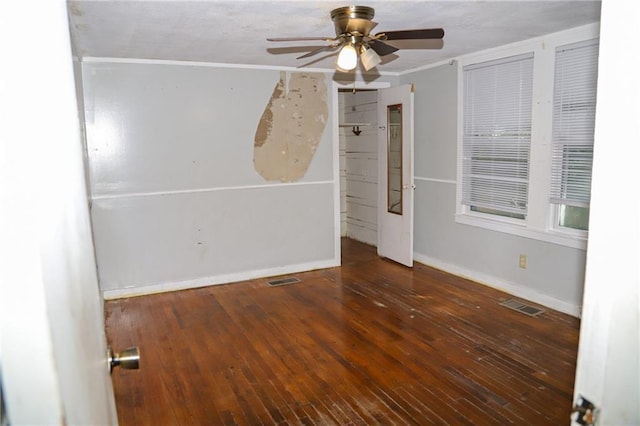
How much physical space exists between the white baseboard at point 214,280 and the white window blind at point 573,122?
268 centimetres

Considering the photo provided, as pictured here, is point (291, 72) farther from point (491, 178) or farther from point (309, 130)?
point (491, 178)

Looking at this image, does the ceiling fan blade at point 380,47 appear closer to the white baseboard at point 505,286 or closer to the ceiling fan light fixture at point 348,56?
the ceiling fan light fixture at point 348,56

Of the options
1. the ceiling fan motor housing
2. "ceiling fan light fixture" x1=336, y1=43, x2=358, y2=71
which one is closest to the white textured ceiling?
the ceiling fan motor housing

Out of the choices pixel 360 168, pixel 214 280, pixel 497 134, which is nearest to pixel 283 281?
pixel 214 280

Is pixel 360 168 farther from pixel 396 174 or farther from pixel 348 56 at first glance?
pixel 348 56

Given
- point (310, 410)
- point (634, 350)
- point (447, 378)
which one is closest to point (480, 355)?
point (447, 378)

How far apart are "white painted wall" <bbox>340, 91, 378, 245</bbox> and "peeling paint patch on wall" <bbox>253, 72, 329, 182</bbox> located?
1.39 metres

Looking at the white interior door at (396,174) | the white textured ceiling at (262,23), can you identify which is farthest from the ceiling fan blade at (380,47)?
the white interior door at (396,174)

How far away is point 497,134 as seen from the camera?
4.43 metres

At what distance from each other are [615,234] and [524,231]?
375 cm

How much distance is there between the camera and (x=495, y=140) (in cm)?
446

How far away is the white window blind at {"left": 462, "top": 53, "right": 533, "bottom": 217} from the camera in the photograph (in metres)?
4.14

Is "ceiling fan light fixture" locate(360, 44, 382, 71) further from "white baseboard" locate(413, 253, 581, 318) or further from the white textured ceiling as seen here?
"white baseboard" locate(413, 253, 581, 318)

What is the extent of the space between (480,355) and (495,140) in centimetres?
223
